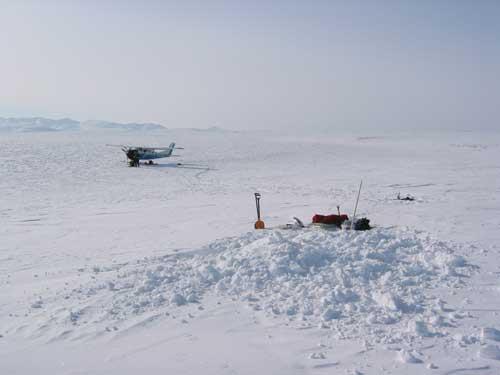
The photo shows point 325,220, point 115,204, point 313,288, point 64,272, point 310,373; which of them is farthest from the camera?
point 115,204

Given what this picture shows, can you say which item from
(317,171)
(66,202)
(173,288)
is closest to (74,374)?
(173,288)

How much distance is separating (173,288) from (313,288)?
2368mm

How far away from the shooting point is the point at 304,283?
22.0ft

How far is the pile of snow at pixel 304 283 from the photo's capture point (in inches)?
225

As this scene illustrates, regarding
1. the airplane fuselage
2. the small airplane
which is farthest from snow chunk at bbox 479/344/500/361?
the airplane fuselage

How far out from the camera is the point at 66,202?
54.6ft

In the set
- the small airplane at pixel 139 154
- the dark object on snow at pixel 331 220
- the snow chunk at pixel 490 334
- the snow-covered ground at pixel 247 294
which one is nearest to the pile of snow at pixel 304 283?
the snow-covered ground at pixel 247 294

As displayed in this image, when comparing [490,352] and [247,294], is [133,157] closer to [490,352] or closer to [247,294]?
[247,294]

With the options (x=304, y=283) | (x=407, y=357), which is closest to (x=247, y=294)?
(x=304, y=283)

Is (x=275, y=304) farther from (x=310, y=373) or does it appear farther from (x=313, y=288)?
(x=310, y=373)

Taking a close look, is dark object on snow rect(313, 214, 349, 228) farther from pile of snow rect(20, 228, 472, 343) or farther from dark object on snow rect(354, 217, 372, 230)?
pile of snow rect(20, 228, 472, 343)

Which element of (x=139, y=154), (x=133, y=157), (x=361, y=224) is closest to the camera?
(x=361, y=224)

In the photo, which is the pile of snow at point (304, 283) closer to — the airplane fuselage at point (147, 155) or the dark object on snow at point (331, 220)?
the dark object on snow at point (331, 220)

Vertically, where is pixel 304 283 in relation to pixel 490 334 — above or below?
above
